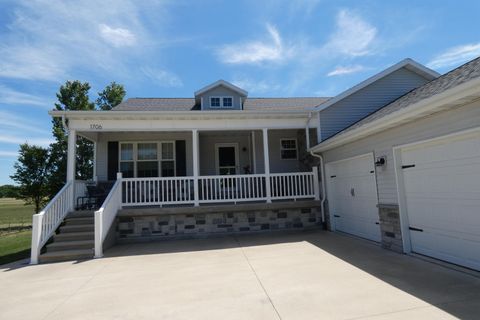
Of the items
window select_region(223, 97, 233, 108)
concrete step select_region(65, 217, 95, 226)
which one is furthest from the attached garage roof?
concrete step select_region(65, 217, 95, 226)

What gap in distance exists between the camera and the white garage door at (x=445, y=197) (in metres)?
4.32

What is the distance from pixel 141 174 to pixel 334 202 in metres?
7.09

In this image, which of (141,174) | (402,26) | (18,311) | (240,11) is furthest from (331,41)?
(18,311)

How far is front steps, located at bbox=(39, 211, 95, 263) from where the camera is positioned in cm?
667

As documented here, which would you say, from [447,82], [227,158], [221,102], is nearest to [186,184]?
[227,158]

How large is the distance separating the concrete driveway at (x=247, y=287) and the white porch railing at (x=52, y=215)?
0.60 metres

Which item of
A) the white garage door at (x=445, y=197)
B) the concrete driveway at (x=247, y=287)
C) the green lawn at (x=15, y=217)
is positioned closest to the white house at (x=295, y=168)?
the white garage door at (x=445, y=197)

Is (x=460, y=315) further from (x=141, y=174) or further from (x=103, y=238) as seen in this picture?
(x=141, y=174)

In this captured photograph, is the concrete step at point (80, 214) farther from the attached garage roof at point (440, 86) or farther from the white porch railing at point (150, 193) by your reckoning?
the attached garage roof at point (440, 86)

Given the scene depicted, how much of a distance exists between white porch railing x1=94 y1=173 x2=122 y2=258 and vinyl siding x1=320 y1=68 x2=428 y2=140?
6.75 metres

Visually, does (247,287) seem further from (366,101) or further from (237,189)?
(366,101)

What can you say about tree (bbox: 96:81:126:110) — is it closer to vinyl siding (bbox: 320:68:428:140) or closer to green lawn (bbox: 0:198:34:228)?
green lawn (bbox: 0:198:34:228)

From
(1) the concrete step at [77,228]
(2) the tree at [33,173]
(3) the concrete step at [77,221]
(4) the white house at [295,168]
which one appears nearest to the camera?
(4) the white house at [295,168]

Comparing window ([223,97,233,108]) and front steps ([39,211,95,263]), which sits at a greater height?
window ([223,97,233,108])
